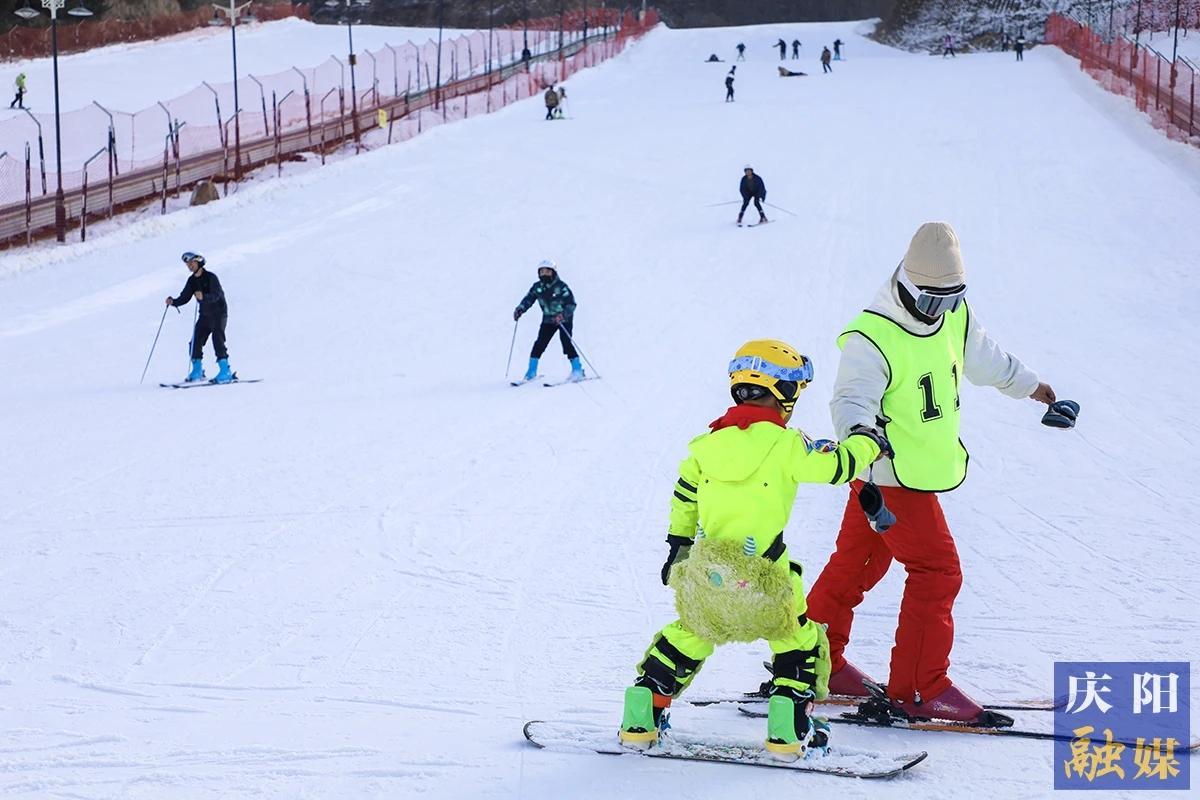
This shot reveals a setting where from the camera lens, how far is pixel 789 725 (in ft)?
13.8

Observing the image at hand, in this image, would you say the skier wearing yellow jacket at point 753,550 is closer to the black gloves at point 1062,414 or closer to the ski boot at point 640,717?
the ski boot at point 640,717

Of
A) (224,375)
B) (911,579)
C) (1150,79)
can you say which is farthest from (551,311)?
(1150,79)

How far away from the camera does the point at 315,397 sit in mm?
12805

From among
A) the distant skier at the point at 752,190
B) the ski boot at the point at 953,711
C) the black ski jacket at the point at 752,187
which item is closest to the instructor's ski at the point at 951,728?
the ski boot at the point at 953,711

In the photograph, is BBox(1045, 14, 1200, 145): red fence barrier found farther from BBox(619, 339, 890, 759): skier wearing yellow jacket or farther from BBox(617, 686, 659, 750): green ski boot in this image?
BBox(617, 686, 659, 750): green ski boot

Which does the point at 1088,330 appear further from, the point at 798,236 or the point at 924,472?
the point at 924,472

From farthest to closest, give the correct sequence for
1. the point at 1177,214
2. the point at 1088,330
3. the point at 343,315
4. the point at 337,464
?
the point at 1177,214, the point at 343,315, the point at 1088,330, the point at 337,464

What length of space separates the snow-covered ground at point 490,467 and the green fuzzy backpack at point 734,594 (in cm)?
47

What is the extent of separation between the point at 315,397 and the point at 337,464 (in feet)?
10.3

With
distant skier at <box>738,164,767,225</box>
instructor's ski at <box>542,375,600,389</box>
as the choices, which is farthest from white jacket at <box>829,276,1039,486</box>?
distant skier at <box>738,164,767,225</box>

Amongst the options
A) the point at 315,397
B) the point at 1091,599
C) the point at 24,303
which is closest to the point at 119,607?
the point at 1091,599

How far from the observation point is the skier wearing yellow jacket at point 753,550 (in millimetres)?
4070

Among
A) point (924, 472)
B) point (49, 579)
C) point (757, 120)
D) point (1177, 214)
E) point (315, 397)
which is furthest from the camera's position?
point (757, 120)

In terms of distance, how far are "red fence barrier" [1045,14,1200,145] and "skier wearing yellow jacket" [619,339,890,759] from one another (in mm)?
24025
